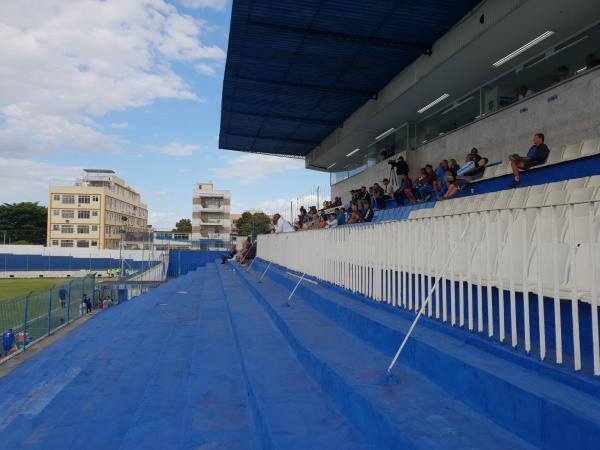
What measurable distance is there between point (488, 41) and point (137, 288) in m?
19.7

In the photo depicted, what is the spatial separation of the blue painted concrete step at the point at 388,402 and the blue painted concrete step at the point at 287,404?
0.09 metres

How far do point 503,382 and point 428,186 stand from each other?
28.3 ft

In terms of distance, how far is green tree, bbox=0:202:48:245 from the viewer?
6209cm

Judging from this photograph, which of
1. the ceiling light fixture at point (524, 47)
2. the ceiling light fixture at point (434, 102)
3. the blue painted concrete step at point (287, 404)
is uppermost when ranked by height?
the ceiling light fixture at point (434, 102)

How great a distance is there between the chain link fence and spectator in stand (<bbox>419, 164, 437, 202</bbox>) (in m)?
11.1

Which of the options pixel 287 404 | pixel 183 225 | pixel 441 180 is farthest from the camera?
pixel 183 225

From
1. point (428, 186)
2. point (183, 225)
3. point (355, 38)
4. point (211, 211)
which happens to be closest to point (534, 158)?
point (428, 186)

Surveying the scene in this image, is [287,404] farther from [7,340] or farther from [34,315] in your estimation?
[34,315]

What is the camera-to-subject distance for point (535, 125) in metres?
9.50

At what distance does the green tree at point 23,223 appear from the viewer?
62.1 m

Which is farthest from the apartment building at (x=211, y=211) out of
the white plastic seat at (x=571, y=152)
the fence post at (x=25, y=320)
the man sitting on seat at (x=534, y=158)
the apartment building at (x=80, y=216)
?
the white plastic seat at (x=571, y=152)

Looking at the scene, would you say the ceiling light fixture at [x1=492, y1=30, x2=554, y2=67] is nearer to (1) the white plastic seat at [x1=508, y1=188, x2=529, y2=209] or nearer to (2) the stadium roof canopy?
(2) the stadium roof canopy

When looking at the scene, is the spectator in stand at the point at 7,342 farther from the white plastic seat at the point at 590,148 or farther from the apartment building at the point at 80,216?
the apartment building at the point at 80,216

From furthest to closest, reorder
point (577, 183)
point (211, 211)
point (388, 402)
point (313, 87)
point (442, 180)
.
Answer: point (211, 211), point (313, 87), point (442, 180), point (577, 183), point (388, 402)
